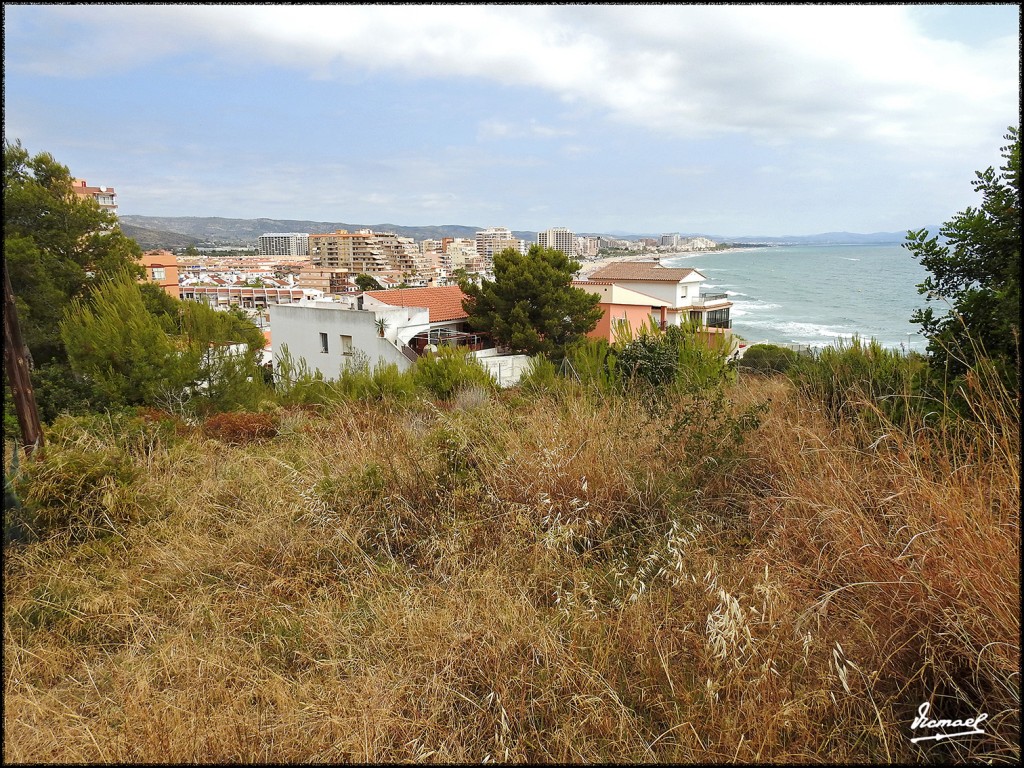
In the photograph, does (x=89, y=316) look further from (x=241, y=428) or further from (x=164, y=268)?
(x=164, y=268)

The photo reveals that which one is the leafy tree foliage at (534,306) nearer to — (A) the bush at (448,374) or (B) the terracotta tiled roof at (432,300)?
(B) the terracotta tiled roof at (432,300)

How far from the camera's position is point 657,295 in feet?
124

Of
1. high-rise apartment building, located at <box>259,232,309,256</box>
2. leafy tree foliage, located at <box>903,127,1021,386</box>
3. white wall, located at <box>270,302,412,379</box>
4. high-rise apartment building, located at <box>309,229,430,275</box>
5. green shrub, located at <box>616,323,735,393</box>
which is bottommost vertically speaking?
white wall, located at <box>270,302,412,379</box>

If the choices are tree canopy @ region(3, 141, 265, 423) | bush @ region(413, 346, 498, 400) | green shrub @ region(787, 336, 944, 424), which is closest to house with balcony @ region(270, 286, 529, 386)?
tree canopy @ region(3, 141, 265, 423)

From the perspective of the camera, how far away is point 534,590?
7.78ft

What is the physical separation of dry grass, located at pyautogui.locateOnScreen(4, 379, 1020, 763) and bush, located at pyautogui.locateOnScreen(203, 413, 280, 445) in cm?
191

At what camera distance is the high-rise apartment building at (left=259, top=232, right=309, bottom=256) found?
186 meters

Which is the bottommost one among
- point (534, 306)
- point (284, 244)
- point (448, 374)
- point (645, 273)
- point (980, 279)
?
point (448, 374)

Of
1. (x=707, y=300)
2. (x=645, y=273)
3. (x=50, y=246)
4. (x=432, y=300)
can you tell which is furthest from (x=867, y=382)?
(x=645, y=273)

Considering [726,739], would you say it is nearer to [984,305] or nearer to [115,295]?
[984,305]

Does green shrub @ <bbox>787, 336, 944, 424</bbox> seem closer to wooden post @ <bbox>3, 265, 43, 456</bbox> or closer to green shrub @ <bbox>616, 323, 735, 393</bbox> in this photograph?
green shrub @ <bbox>616, 323, 735, 393</bbox>

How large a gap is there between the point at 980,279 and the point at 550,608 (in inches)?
115

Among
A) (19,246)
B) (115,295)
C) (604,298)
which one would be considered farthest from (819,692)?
(604,298)

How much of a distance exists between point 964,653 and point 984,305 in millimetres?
2135
